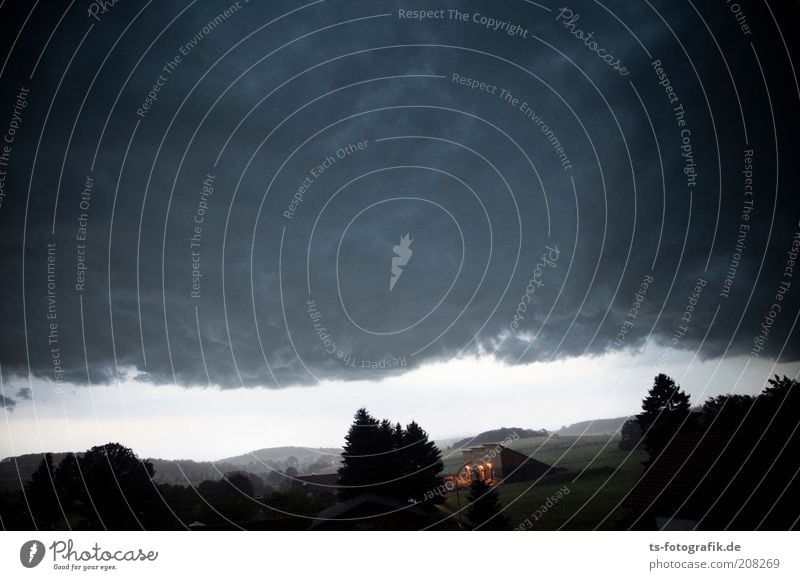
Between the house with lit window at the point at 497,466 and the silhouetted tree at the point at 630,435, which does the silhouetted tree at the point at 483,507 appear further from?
the silhouetted tree at the point at 630,435

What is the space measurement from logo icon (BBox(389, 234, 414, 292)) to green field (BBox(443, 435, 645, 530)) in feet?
44.4

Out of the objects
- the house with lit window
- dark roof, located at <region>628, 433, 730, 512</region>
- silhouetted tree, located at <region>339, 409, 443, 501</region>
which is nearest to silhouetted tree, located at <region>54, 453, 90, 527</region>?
silhouetted tree, located at <region>339, 409, 443, 501</region>

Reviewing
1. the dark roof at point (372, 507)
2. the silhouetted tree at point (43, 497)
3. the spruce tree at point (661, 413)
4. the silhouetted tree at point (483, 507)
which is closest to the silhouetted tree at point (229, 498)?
the dark roof at point (372, 507)

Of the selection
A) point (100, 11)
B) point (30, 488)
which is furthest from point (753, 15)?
point (30, 488)

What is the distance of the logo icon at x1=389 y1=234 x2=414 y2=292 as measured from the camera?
25.3 m

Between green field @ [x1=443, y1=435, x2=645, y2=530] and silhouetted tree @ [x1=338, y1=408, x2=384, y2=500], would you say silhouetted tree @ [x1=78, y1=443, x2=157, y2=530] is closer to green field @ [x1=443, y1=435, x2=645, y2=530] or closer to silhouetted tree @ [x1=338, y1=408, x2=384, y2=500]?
silhouetted tree @ [x1=338, y1=408, x2=384, y2=500]

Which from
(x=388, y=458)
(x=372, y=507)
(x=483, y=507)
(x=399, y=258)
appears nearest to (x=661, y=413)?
(x=483, y=507)

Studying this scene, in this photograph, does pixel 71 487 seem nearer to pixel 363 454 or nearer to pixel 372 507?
pixel 372 507

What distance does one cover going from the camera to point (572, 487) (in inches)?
1662
